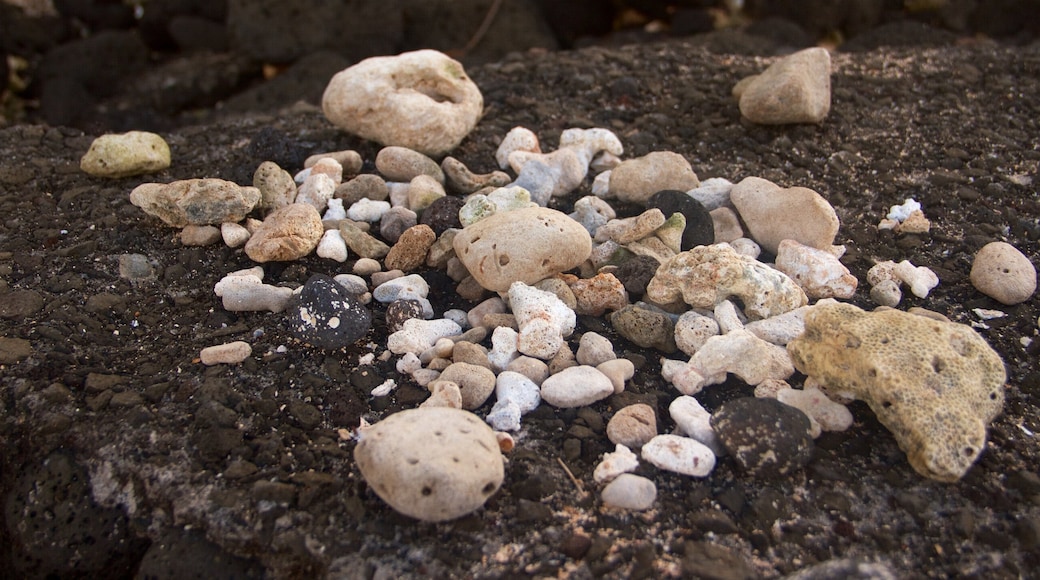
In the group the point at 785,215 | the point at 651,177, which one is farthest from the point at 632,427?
the point at 651,177

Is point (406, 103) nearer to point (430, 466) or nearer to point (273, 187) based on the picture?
point (273, 187)

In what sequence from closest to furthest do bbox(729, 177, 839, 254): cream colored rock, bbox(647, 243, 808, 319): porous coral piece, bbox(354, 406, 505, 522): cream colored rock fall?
bbox(354, 406, 505, 522): cream colored rock
bbox(647, 243, 808, 319): porous coral piece
bbox(729, 177, 839, 254): cream colored rock

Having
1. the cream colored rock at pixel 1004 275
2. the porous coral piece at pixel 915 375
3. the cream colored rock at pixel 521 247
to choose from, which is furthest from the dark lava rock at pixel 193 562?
the cream colored rock at pixel 1004 275

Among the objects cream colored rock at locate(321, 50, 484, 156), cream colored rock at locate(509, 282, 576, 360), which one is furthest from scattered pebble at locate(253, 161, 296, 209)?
cream colored rock at locate(509, 282, 576, 360)

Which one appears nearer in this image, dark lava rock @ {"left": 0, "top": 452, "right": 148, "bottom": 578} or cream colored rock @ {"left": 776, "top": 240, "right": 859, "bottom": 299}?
dark lava rock @ {"left": 0, "top": 452, "right": 148, "bottom": 578}

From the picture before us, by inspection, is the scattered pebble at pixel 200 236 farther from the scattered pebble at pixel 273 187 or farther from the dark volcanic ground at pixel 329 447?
the scattered pebble at pixel 273 187

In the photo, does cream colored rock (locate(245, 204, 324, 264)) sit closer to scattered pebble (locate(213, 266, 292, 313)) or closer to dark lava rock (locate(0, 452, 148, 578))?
scattered pebble (locate(213, 266, 292, 313))
